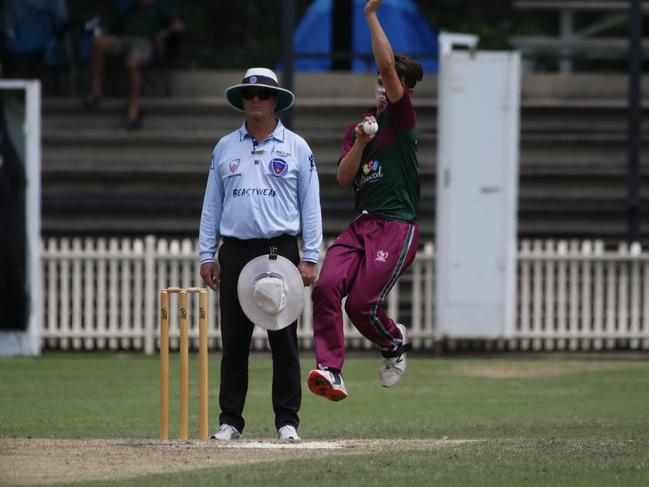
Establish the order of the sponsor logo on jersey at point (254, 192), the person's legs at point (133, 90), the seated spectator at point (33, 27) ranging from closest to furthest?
the sponsor logo on jersey at point (254, 192) → the person's legs at point (133, 90) → the seated spectator at point (33, 27)

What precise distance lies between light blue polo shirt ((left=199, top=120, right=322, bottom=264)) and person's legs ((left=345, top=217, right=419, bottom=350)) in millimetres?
336

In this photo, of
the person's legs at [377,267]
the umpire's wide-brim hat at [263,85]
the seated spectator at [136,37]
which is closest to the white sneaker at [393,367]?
the person's legs at [377,267]

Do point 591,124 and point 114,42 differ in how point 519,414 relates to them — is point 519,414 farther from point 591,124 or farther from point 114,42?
point 114,42

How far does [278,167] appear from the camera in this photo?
365 inches

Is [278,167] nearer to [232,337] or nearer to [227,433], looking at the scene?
[232,337]

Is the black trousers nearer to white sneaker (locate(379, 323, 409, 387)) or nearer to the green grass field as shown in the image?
white sneaker (locate(379, 323, 409, 387))

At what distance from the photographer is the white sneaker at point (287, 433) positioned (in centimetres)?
945

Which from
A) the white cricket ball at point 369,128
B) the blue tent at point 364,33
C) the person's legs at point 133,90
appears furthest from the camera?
the blue tent at point 364,33

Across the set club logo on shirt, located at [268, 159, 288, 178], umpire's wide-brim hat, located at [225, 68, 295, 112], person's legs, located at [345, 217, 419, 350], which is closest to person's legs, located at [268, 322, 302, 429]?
person's legs, located at [345, 217, 419, 350]

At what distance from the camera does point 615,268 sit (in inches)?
699

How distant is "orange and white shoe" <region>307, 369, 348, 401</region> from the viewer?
908 centimetres

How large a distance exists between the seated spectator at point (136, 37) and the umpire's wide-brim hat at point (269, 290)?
37.5ft

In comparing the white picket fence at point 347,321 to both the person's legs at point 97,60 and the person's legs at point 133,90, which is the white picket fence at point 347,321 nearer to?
the person's legs at point 133,90

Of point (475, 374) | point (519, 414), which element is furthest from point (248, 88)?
point (475, 374)
